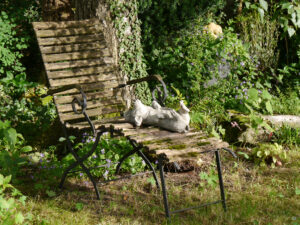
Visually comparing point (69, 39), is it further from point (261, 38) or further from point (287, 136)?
point (261, 38)

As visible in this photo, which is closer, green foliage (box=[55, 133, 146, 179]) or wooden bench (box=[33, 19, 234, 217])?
wooden bench (box=[33, 19, 234, 217])

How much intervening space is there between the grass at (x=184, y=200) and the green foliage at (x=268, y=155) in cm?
11

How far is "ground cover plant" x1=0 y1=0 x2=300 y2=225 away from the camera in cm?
290

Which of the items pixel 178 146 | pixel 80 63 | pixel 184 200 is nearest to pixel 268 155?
pixel 184 200

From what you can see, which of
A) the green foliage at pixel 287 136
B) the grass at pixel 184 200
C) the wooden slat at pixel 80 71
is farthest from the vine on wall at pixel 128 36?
the green foliage at pixel 287 136

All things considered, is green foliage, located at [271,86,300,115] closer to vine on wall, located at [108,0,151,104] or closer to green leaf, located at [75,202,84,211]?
vine on wall, located at [108,0,151,104]

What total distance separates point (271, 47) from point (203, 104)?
2326 millimetres

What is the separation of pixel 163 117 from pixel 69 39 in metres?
1.32

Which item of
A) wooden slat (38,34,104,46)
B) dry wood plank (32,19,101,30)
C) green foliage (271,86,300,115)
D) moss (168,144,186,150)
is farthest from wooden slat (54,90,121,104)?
green foliage (271,86,300,115)

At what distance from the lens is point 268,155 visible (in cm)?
388

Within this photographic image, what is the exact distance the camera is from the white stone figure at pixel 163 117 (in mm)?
2906

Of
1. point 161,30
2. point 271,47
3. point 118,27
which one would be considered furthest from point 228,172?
point 271,47

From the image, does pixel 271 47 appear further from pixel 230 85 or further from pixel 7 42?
pixel 7 42

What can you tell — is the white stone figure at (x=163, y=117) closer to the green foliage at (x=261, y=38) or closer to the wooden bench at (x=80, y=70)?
the wooden bench at (x=80, y=70)
